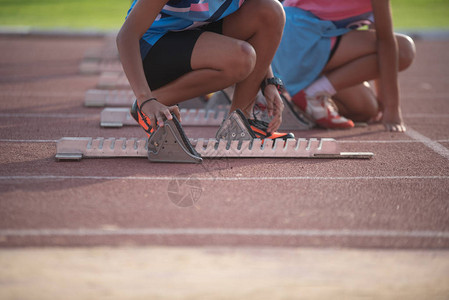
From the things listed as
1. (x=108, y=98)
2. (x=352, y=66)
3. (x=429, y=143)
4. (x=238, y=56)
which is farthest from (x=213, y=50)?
(x=108, y=98)

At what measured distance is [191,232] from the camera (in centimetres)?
231

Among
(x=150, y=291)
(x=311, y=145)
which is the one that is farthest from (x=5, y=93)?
(x=150, y=291)

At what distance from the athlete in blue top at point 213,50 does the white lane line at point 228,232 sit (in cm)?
Answer: 99

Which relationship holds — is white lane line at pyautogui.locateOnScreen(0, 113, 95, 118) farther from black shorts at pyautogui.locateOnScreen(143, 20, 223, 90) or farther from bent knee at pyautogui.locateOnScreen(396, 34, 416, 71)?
bent knee at pyautogui.locateOnScreen(396, 34, 416, 71)

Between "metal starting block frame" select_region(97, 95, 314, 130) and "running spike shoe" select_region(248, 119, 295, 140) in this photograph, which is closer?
"running spike shoe" select_region(248, 119, 295, 140)

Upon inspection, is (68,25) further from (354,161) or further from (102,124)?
(354,161)

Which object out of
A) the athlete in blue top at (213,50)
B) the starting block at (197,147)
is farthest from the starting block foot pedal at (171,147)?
the athlete in blue top at (213,50)

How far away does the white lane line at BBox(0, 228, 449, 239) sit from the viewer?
7.42ft

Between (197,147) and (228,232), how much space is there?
1.14 metres

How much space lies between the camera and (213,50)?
3.34 m

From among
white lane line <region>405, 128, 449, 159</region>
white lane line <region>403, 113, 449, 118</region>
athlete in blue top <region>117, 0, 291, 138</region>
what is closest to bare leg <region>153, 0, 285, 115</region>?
athlete in blue top <region>117, 0, 291, 138</region>

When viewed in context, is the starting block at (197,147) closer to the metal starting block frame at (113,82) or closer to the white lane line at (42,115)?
the white lane line at (42,115)

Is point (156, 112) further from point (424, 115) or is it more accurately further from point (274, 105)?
point (424, 115)

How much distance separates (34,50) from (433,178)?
8231 millimetres
